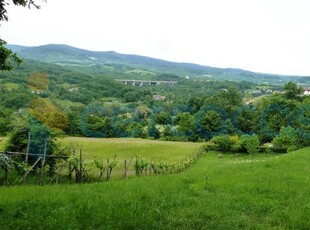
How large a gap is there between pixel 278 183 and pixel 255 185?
1.48 m

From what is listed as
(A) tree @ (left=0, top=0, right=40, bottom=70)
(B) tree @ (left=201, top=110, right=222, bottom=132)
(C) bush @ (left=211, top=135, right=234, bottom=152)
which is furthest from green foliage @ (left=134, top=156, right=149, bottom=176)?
(B) tree @ (left=201, top=110, right=222, bottom=132)

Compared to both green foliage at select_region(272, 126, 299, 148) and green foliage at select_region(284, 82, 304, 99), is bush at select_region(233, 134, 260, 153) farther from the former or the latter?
green foliage at select_region(284, 82, 304, 99)

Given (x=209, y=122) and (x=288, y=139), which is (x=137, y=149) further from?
(x=209, y=122)

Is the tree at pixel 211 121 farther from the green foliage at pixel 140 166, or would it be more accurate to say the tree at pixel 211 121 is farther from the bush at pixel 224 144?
the green foliage at pixel 140 166

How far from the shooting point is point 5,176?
1952 centimetres

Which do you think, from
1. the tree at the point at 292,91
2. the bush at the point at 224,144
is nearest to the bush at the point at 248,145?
the bush at the point at 224,144

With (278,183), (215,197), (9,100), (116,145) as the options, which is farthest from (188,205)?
(9,100)

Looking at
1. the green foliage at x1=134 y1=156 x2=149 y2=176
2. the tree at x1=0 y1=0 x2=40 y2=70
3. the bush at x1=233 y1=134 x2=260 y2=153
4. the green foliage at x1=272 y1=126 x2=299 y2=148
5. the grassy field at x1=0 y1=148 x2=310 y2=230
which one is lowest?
the bush at x1=233 y1=134 x2=260 y2=153

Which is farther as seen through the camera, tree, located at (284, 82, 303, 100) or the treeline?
tree, located at (284, 82, 303, 100)

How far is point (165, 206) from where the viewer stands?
14.1m

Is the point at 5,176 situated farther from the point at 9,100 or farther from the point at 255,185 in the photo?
the point at 9,100

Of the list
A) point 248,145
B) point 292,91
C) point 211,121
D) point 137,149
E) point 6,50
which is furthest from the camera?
point 292,91

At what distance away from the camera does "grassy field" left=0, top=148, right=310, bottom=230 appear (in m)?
11.7

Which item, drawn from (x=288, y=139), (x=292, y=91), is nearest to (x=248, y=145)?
(x=288, y=139)
